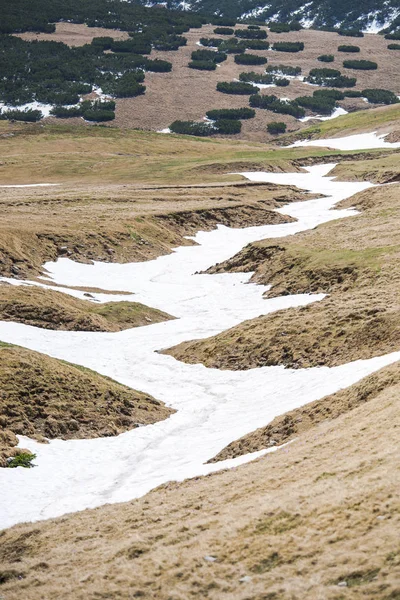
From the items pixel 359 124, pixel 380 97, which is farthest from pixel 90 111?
pixel 380 97

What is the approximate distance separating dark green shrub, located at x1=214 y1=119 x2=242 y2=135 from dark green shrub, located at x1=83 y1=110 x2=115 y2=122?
2159cm

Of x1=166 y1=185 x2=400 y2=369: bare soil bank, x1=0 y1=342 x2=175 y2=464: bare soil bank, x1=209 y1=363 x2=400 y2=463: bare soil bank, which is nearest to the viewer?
x1=209 y1=363 x2=400 y2=463: bare soil bank

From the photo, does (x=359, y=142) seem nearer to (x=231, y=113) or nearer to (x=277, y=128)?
(x=277, y=128)

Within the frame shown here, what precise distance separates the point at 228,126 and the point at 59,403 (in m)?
154

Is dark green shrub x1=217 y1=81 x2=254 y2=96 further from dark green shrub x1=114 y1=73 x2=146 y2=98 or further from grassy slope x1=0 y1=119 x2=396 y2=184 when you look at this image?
grassy slope x1=0 y1=119 x2=396 y2=184

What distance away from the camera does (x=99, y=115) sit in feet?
583

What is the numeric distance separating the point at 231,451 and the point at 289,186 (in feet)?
237

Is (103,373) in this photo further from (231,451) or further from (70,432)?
(231,451)

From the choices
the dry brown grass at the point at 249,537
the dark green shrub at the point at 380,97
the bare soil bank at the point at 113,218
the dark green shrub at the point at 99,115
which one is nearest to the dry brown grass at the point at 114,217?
the bare soil bank at the point at 113,218

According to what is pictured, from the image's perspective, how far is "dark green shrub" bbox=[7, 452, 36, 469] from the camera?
2223 centimetres

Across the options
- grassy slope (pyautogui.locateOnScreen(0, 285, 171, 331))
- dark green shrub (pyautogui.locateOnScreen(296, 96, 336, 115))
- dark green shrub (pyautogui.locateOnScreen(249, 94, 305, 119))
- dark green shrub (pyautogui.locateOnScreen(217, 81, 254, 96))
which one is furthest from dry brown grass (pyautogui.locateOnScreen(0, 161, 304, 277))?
dark green shrub (pyautogui.locateOnScreen(217, 81, 254, 96))

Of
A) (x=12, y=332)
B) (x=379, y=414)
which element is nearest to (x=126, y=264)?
(x=12, y=332)

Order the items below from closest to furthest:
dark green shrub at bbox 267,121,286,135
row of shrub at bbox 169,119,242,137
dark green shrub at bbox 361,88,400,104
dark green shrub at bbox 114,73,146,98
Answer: row of shrub at bbox 169,119,242,137, dark green shrub at bbox 267,121,286,135, dark green shrub at bbox 114,73,146,98, dark green shrub at bbox 361,88,400,104

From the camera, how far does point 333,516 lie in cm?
1384
